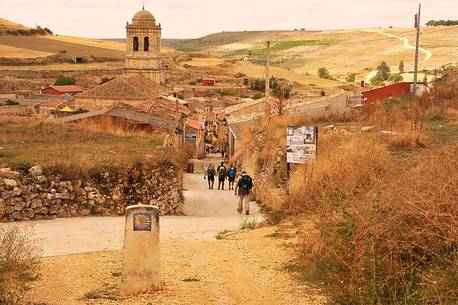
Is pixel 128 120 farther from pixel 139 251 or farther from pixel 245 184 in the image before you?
pixel 139 251

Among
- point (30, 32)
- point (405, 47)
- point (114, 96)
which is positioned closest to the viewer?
point (114, 96)

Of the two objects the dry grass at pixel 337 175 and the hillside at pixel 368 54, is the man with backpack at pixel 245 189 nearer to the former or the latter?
the dry grass at pixel 337 175

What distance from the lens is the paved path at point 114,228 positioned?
47.9 feet

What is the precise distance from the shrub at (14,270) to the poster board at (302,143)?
325 inches

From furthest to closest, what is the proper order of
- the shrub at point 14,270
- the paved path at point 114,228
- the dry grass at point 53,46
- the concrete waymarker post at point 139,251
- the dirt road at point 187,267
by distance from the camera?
the dry grass at point 53,46 < the paved path at point 114,228 < the concrete waymarker post at point 139,251 < the dirt road at point 187,267 < the shrub at point 14,270

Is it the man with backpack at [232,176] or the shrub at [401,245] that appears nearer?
the shrub at [401,245]

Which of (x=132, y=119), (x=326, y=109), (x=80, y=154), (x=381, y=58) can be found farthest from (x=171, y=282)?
(x=381, y=58)

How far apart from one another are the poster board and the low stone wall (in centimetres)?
418

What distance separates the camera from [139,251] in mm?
10391

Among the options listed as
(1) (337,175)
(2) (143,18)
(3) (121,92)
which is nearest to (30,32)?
(2) (143,18)

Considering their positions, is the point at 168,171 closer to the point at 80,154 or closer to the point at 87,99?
the point at 80,154

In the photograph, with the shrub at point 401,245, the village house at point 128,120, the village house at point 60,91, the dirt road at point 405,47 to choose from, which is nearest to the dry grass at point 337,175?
the shrub at point 401,245

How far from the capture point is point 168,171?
2108 cm

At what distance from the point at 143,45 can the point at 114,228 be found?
47.9 meters
